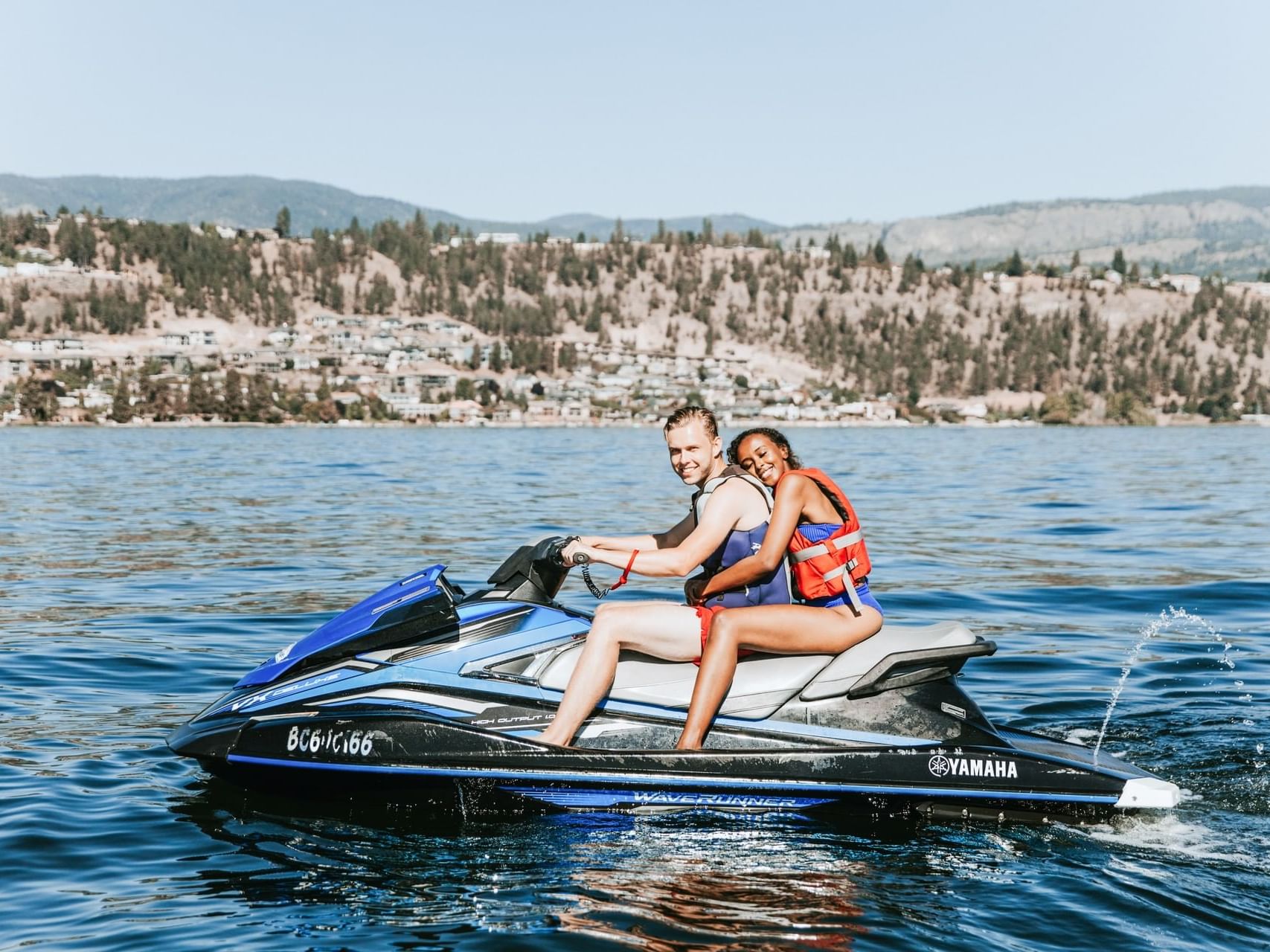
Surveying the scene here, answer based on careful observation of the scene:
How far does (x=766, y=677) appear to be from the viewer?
6809 mm

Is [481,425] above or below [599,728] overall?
below

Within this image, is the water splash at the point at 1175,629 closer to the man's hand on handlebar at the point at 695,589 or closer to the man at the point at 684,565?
the man's hand on handlebar at the point at 695,589

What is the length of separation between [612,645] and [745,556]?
0.75 m

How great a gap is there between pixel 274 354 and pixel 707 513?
17320cm

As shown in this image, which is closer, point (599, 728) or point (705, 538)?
point (705, 538)

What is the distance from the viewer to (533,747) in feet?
21.8

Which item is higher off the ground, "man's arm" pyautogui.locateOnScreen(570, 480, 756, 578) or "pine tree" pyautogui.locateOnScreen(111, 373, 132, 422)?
"man's arm" pyautogui.locateOnScreen(570, 480, 756, 578)

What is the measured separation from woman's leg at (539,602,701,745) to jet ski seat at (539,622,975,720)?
5.4 inches

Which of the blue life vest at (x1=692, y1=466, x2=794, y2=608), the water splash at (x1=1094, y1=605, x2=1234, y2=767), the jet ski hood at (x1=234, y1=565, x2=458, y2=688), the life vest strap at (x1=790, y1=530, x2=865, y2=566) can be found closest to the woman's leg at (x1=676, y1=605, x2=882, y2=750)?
the blue life vest at (x1=692, y1=466, x2=794, y2=608)

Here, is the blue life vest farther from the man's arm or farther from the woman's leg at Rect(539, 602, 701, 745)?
the woman's leg at Rect(539, 602, 701, 745)

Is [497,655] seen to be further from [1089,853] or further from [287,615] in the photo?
[287,615]

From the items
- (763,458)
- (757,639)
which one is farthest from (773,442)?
(757,639)

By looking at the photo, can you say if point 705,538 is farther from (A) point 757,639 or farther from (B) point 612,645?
(B) point 612,645

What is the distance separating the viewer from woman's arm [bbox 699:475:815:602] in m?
6.46
